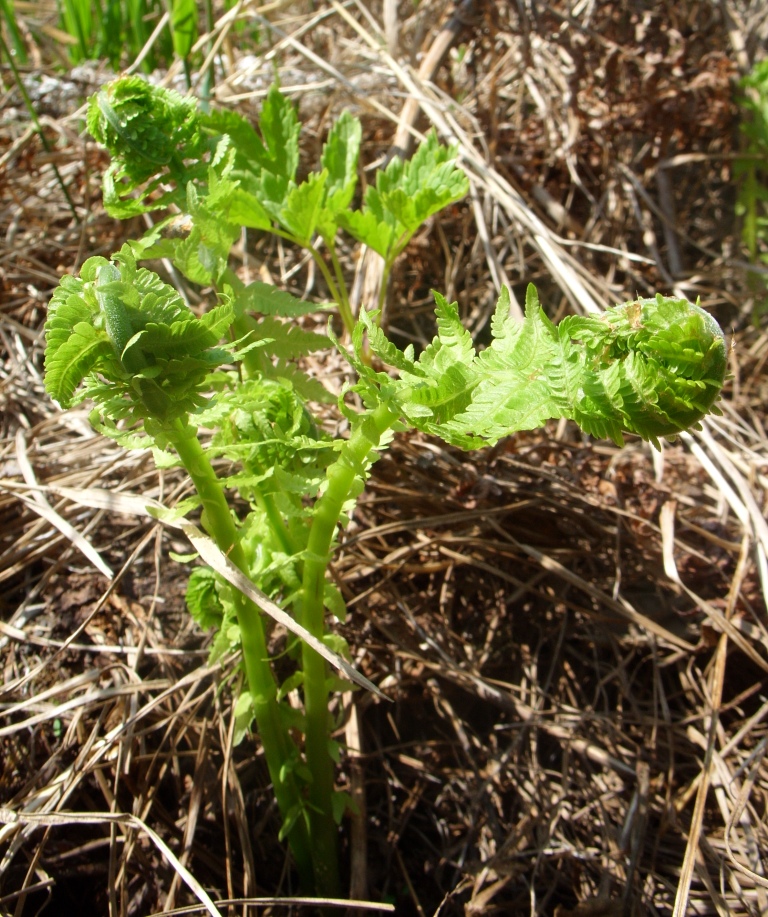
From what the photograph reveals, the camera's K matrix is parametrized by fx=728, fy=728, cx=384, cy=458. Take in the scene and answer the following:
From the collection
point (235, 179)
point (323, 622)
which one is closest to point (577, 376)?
point (323, 622)

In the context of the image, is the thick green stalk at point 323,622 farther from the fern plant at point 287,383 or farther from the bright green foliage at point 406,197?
the bright green foliage at point 406,197

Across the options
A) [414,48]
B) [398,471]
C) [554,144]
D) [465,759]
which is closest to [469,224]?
[554,144]

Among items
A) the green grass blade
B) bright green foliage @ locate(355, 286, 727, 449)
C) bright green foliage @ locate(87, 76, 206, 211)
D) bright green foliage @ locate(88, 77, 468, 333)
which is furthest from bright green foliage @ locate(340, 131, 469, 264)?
the green grass blade

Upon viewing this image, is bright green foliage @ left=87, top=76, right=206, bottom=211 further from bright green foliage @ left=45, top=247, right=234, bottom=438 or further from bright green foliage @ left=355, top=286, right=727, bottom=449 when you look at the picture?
bright green foliage @ left=355, top=286, right=727, bottom=449

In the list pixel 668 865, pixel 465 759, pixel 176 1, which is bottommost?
pixel 668 865

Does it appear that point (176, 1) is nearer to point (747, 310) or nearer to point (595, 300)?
point (595, 300)

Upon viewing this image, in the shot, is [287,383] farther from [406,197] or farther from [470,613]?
[470,613]

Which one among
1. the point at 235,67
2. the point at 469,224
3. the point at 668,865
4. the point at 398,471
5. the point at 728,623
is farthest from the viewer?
the point at 235,67
